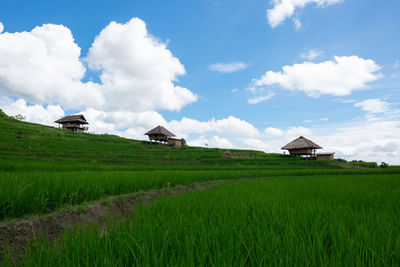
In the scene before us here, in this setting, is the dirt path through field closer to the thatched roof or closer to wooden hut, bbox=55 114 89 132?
the thatched roof

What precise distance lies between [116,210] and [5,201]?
185 cm

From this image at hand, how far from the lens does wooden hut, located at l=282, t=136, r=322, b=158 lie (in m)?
33.7

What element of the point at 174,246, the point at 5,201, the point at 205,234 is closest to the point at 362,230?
the point at 205,234

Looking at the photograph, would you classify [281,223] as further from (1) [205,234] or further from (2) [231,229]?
(1) [205,234]

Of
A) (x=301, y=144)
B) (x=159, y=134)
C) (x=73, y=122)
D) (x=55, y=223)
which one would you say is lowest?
(x=55, y=223)

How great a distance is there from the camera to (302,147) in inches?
1340

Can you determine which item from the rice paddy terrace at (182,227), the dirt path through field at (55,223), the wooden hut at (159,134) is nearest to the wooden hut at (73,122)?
the wooden hut at (159,134)

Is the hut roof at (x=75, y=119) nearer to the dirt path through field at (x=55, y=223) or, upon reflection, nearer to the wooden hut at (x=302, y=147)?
the wooden hut at (x=302, y=147)

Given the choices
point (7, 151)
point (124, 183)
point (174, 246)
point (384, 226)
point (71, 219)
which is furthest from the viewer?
point (7, 151)

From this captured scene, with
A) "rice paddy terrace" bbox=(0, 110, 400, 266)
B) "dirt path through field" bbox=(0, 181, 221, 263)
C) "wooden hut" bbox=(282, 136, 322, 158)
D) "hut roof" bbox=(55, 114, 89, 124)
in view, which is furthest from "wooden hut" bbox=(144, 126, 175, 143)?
"dirt path through field" bbox=(0, 181, 221, 263)

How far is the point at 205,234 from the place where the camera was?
5.70ft

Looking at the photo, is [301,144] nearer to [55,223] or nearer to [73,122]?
[55,223]

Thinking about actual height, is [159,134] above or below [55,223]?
above

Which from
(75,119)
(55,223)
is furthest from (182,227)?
(75,119)
